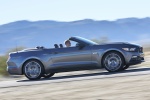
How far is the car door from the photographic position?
1447 cm

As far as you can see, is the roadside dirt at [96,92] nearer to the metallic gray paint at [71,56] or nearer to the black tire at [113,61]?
the black tire at [113,61]

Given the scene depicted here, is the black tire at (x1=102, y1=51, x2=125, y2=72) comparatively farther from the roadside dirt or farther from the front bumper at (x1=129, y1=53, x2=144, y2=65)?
the roadside dirt

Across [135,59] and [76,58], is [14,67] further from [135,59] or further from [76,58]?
[135,59]

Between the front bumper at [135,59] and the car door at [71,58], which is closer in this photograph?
the front bumper at [135,59]

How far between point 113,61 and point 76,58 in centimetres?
122

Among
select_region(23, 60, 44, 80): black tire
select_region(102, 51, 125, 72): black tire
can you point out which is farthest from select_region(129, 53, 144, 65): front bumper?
select_region(23, 60, 44, 80): black tire

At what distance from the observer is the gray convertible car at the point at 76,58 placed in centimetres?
1427

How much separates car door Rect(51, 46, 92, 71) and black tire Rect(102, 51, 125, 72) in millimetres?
546

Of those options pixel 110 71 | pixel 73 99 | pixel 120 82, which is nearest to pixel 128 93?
pixel 73 99

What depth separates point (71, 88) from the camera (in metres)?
10.6

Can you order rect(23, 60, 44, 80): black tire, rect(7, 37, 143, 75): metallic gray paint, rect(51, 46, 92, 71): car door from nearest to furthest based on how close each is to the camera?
1. rect(7, 37, 143, 75): metallic gray paint
2. rect(51, 46, 92, 71): car door
3. rect(23, 60, 44, 80): black tire

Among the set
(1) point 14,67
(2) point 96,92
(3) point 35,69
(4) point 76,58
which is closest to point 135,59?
(4) point 76,58

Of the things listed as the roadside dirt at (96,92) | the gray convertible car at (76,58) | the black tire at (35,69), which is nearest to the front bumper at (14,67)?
the gray convertible car at (76,58)

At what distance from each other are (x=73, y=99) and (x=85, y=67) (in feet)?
18.9
